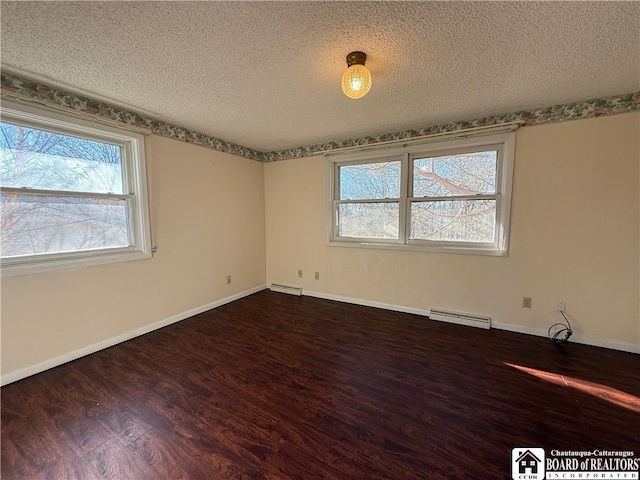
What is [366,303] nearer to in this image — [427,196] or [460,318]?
[460,318]

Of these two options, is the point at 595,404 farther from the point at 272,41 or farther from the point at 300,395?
the point at 272,41

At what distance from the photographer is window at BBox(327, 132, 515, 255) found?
2756mm

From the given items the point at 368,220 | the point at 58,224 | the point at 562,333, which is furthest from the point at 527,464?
the point at 58,224

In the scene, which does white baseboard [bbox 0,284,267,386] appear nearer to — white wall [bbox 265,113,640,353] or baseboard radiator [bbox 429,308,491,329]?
white wall [bbox 265,113,640,353]

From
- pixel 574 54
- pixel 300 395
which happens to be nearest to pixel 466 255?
pixel 574 54

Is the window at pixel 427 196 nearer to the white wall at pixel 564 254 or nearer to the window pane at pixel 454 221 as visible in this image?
the window pane at pixel 454 221

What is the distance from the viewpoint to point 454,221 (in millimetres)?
2990

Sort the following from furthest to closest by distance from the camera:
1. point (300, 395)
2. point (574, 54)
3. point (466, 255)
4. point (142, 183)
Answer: point (466, 255), point (142, 183), point (300, 395), point (574, 54)

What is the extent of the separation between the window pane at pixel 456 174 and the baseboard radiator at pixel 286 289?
2.21 metres

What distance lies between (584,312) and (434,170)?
2021 millimetres

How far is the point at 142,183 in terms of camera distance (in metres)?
2.62

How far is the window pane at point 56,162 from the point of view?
75.7 inches

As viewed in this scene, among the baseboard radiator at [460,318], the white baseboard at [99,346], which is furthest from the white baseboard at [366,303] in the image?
the white baseboard at [99,346]

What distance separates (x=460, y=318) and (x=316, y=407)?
2077 millimetres
